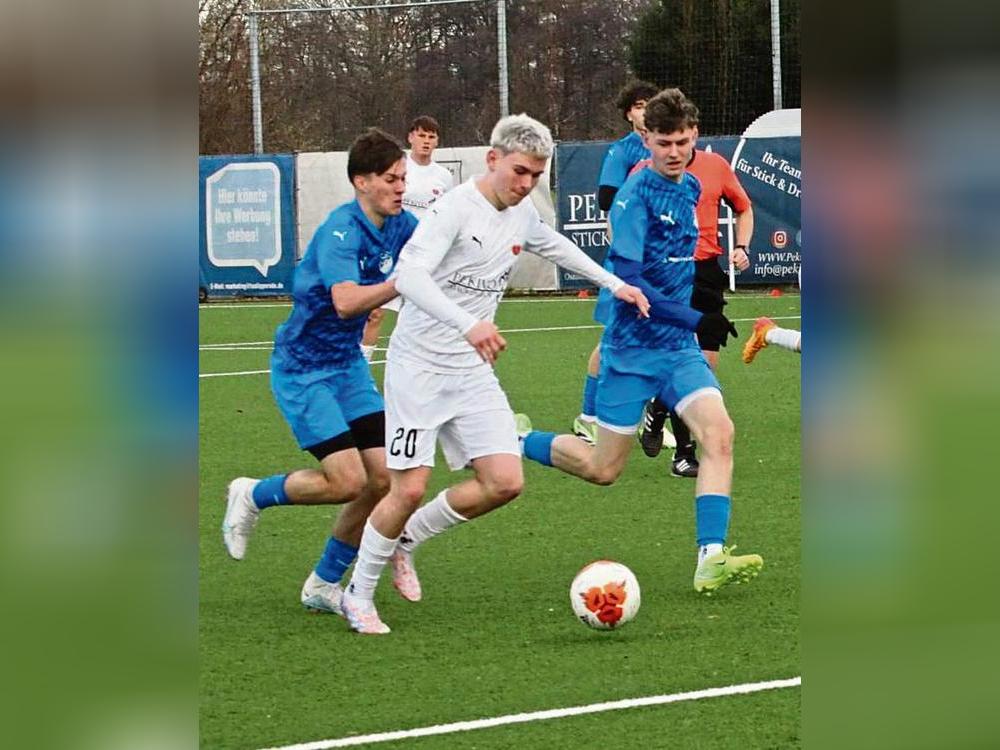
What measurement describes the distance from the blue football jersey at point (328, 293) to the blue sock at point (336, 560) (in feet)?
2.22

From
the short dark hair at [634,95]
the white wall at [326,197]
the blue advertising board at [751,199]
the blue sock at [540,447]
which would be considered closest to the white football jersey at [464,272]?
the blue sock at [540,447]

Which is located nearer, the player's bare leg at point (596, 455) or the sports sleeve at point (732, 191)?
the player's bare leg at point (596, 455)

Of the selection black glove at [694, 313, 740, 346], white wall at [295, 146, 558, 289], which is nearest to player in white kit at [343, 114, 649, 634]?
black glove at [694, 313, 740, 346]

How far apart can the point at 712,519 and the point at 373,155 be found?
1830mm

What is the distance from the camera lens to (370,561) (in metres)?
5.29

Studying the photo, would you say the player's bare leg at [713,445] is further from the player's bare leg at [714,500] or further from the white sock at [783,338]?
the white sock at [783,338]

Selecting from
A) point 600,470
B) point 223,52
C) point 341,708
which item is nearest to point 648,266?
point 600,470

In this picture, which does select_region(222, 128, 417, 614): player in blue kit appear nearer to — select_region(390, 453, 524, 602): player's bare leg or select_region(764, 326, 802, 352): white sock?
select_region(390, 453, 524, 602): player's bare leg

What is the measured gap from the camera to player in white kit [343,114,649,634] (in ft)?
17.3

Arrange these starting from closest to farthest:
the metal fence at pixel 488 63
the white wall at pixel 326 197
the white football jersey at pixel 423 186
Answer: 1. the white football jersey at pixel 423 186
2. the white wall at pixel 326 197
3. the metal fence at pixel 488 63

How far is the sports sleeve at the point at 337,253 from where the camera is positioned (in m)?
5.52

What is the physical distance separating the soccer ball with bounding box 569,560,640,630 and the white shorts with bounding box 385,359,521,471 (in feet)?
1.83
